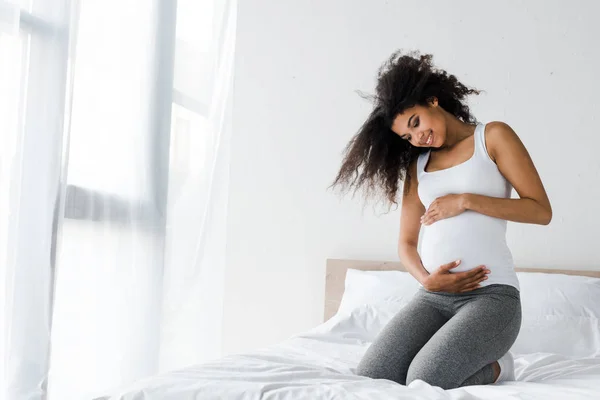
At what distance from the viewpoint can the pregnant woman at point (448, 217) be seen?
1.67 meters

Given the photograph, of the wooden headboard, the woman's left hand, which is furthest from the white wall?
the woman's left hand

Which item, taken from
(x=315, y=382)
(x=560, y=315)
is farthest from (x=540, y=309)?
(x=315, y=382)

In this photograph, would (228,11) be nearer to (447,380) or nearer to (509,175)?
(509,175)

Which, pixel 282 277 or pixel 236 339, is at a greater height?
pixel 282 277

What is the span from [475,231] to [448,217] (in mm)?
82

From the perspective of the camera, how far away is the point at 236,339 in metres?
3.19

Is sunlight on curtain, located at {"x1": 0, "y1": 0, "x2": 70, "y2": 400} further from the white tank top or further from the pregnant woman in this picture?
the white tank top

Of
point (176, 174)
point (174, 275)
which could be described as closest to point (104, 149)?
point (176, 174)

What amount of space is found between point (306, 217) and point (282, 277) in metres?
0.30

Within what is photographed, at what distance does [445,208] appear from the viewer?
6.10ft

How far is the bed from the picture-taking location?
1358mm

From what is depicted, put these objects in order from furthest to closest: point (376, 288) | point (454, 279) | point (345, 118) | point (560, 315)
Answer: point (345, 118), point (376, 288), point (560, 315), point (454, 279)

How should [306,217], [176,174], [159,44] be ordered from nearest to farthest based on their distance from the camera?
[159,44] < [176,174] < [306,217]

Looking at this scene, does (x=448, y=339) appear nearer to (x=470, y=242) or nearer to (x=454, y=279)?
(x=454, y=279)
